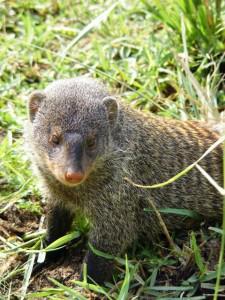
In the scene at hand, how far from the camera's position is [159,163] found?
125 inches

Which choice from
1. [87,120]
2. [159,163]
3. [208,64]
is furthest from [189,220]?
[208,64]

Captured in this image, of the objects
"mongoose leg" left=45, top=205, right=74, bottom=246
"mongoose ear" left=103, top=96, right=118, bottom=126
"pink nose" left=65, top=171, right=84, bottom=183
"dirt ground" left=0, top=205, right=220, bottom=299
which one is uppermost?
"mongoose ear" left=103, top=96, right=118, bottom=126

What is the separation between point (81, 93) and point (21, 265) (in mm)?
845

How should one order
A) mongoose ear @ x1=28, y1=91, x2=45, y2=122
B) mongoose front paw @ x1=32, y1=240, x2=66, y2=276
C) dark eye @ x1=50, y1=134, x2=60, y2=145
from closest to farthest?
dark eye @ x1=50, y1=134, x2=60, y2=145 < mongoose ear @ x1=28, y1=91, x2=45, y2=122 < mongoose front paw @ x1=32, y1=240, x2=66, y2=276

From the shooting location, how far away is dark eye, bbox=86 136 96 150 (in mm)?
2770

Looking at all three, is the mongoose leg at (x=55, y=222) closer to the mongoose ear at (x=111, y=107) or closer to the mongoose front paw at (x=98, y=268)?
the mongoose front paw at (x=98, y=268)

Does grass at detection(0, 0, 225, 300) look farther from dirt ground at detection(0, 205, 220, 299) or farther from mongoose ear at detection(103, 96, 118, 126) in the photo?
mongoose ear at detection(103, 96, 118, 126)

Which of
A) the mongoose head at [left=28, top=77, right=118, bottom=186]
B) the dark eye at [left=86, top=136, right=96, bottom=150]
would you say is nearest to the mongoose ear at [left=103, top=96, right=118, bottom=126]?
the mongoose head at [left=28, top=77, right=118, bottom=186]

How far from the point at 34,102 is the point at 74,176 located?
491 millimetres

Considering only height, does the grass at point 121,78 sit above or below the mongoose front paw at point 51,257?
above

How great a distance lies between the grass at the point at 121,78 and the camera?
9.57ft

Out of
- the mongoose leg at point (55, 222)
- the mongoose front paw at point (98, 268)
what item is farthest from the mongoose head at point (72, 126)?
the mongoose front paw at point (98, 268)

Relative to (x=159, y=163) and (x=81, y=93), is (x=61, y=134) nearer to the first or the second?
(x=81, y=93)

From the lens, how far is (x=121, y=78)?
4.11 m
